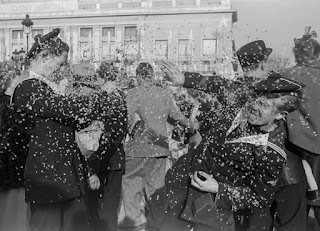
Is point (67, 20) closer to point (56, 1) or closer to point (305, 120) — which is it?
point (56, 1)

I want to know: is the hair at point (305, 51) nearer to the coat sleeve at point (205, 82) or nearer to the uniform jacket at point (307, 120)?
the uniform jacket at point (307, 120)

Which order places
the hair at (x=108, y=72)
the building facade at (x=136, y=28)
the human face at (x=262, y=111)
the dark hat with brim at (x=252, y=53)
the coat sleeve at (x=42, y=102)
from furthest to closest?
the building facade at (x=136, y=28) < the hair at (x=108, y=72) < the dark hat with brim at (x=252, y=53) < the coat sleeve at (x=42, y=102) < the human face at (x=262, y=111)

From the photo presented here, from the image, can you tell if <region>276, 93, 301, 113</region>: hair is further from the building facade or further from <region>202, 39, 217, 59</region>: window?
<region>202, 39, 217, 59</region>: window

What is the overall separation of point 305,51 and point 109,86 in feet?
5.95

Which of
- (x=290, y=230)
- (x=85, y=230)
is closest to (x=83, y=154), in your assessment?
(x=85, y=230)

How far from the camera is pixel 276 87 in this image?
295cm

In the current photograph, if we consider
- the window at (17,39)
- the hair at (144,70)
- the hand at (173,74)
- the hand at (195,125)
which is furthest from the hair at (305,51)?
the window at (17,39)

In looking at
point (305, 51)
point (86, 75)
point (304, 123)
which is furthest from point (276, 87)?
point (86, 75)

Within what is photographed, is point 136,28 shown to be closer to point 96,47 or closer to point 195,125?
point 96,47

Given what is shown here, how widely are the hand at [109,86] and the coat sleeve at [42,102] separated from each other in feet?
4.46

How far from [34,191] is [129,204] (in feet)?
7.51

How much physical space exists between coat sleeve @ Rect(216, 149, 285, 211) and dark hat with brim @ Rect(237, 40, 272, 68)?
5.00ft

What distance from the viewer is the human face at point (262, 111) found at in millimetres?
2838

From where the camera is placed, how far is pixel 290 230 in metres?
4.09
